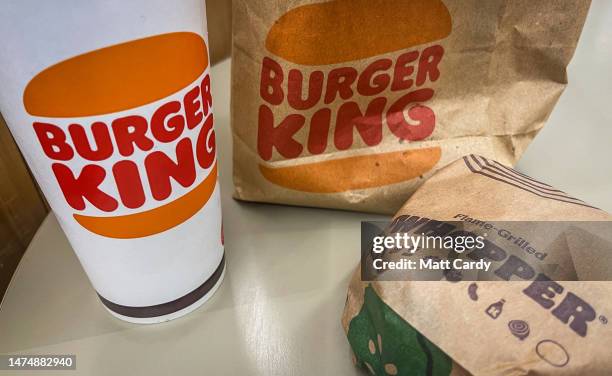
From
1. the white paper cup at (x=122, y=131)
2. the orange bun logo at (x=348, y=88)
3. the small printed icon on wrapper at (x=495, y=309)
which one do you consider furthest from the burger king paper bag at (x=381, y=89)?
the small printed icon on wrapper at (x=495, y=309)

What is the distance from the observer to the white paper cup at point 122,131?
0.30 m

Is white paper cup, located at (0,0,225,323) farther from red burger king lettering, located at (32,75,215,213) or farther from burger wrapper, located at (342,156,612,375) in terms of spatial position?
burger wrapper, located at (342,156,612,375)

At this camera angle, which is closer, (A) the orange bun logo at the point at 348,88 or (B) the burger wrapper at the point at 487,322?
(B) the burger wrapper at the point at 487,322

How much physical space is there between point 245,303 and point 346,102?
0.73 feet

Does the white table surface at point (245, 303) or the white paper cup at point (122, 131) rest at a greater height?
the white paper cup at point (122, 131)

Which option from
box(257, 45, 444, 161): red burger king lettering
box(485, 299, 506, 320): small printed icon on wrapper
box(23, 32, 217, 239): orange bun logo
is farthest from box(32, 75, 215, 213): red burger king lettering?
box(485, 299, 506, 320): small printed icon on wrapper

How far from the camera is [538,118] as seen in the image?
58 cm

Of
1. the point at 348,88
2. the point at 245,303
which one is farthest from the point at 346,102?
the point at 245,303

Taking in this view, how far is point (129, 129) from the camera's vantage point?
1.13 ft

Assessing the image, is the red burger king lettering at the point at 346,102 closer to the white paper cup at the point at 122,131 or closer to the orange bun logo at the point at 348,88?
the orange bun logo at the point at 348,88

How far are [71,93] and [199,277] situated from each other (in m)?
0.22

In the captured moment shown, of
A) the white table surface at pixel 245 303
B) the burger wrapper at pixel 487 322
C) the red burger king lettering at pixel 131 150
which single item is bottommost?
the white table surface at pixel 245 303

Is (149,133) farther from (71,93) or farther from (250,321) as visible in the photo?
(250,321)

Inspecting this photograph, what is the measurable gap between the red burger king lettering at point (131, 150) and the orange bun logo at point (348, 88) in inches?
4.7
